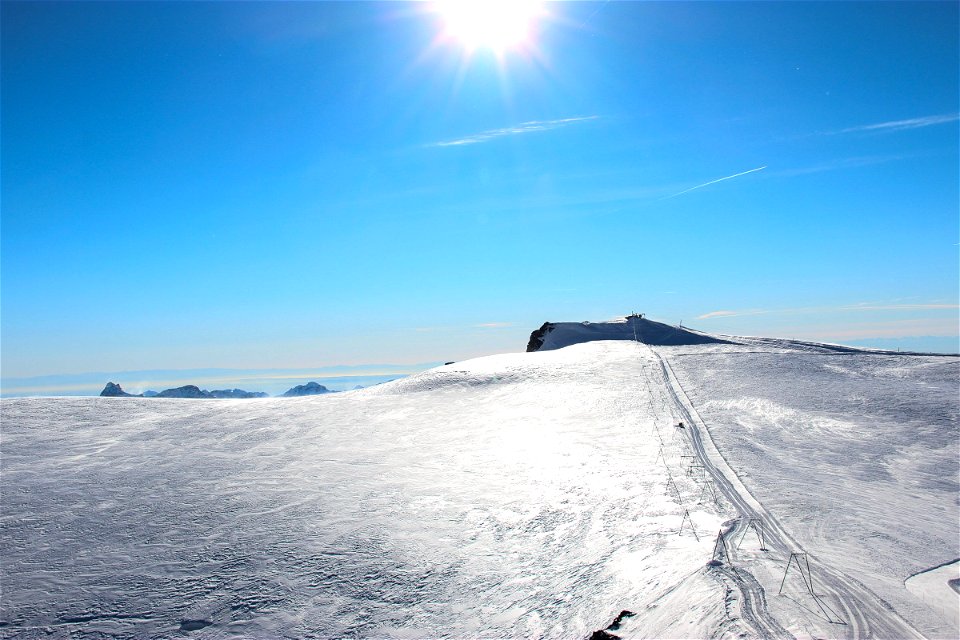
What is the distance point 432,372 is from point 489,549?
2194 centimetres

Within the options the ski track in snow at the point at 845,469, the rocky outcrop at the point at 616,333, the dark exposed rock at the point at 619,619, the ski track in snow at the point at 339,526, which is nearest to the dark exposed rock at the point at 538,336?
the rocky outcrop at the point at 616,333

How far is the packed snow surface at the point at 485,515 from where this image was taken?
10453 mm

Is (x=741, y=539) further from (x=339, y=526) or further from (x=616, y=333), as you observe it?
(x=616, y=333)

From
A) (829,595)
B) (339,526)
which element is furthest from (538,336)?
(829,595)

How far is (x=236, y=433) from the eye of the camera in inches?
893

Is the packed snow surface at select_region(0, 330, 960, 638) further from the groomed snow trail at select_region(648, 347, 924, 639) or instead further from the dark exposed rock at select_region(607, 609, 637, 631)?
the dark exposed rock at select_region(607, 609, 637, 631)

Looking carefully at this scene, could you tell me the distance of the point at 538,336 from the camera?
54969 millimetres

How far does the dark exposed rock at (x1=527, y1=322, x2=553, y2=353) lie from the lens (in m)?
53.7

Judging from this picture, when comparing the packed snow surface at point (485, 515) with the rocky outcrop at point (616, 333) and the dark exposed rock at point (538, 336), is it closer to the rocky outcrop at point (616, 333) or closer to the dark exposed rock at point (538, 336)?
the rocky outcrop at point (616, 333)

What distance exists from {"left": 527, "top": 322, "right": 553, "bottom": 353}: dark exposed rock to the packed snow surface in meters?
26.2

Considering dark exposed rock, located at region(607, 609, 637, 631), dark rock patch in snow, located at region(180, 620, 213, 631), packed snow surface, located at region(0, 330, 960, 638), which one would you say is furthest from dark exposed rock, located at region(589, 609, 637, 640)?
dark rock patch in snow, located at region(180, 620, 213, 631)

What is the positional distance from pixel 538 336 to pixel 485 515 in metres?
Result: 40.6

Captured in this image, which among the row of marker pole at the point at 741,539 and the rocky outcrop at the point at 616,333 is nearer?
the row of marker pole at the point at 741,539

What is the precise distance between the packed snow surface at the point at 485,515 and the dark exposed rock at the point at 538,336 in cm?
2624
